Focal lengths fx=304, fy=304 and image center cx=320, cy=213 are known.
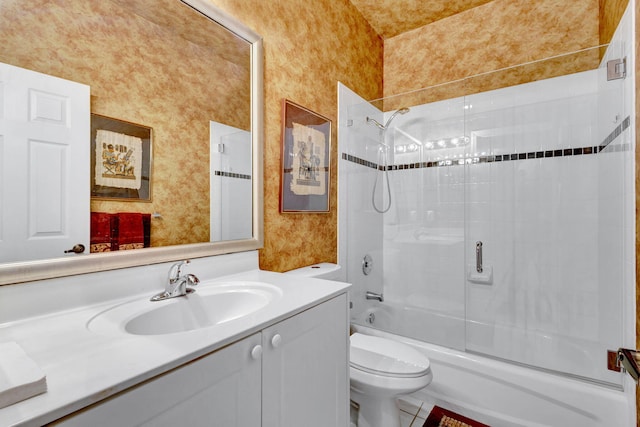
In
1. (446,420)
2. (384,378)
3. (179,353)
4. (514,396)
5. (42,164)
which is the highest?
(42,164)

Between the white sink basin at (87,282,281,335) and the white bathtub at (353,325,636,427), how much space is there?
1.26m

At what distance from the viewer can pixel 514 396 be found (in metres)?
1.59

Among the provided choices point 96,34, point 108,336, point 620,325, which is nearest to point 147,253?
point 108,336

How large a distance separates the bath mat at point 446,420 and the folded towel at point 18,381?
1798 mm

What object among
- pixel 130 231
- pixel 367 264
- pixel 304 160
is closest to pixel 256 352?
pixel 130 231

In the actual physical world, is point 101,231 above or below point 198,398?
above

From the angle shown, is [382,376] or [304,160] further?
[304,160]

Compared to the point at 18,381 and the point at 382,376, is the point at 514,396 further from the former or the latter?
the point at 18,381

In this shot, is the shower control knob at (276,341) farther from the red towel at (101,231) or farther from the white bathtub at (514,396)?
the white bathtub at (514,396)

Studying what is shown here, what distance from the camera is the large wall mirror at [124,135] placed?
823mm

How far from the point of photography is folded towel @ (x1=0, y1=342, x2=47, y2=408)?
45 centimetres

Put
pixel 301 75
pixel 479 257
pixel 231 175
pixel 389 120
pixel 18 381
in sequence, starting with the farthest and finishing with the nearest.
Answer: pixel 389 120 → pixel 479 257 → pixel 301 75 → pixel 231 175 → pixel 18 381

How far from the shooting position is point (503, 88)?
2.15 meters

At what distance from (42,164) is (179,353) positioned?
68 centimetres
